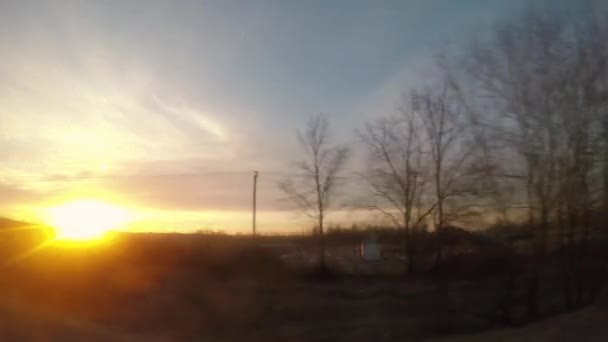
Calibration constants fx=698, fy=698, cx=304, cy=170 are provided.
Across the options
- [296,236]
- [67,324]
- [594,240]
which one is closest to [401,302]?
[594,240]

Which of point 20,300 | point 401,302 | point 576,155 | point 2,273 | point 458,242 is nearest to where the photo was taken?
point 576,155

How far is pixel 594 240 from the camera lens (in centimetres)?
2348

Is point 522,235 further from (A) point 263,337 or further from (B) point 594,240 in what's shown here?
(A) point 263,337

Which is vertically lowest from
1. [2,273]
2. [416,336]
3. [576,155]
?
[416,336]

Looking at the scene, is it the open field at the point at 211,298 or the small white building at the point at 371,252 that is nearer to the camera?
the open field at the point at 211,298

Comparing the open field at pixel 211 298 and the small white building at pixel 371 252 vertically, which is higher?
the small white building at pixel 371 252

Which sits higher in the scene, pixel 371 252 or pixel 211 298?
pixel 371 252

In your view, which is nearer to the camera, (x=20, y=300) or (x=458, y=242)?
(x=20, y=300)

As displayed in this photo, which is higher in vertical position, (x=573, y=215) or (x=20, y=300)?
(x=573, y=215)

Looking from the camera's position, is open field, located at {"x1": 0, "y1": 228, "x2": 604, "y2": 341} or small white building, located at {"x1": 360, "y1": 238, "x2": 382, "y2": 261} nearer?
open field, located at {"x1": 0, "y1": 228, "x2": 604, "y2": 341}

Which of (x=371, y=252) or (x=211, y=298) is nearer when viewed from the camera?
(x=211, y=298)

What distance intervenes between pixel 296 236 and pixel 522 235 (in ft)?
116

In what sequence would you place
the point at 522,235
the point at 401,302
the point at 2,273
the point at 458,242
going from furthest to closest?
the point at 458,242, the point at 401,302, the point at 2,273, the point at 522,235

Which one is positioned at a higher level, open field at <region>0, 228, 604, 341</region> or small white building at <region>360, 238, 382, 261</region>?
small white building at <region>360, 238, 382, 261</region>
